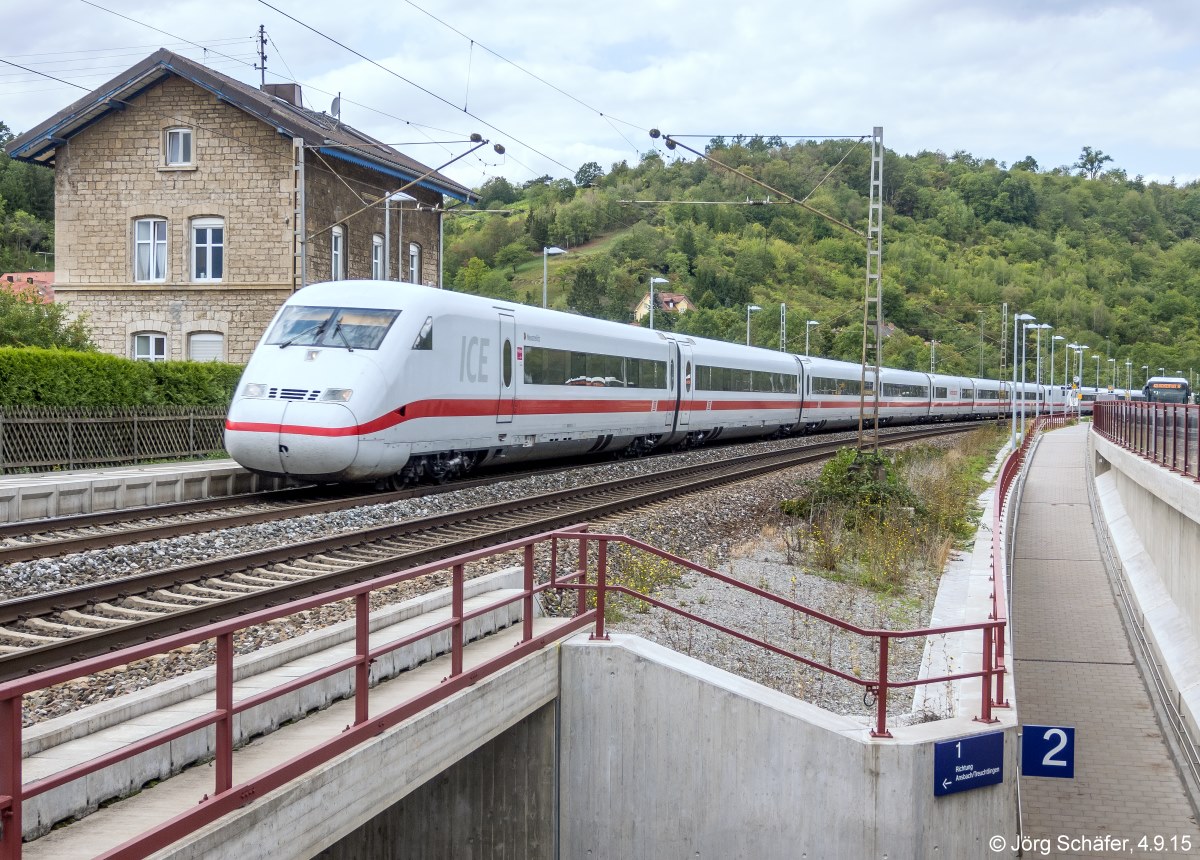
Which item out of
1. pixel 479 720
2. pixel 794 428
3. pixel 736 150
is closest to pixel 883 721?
pixel 479 720

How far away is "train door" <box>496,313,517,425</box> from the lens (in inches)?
810

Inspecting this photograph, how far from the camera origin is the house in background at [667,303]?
314 feet

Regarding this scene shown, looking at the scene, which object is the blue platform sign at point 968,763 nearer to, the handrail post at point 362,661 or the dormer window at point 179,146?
the handrail post at point 362,661

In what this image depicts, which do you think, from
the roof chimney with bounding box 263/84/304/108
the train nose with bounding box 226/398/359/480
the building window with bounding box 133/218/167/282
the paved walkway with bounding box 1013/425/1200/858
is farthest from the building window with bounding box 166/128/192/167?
the paved walkway with bounding box 1013/425/1200/858

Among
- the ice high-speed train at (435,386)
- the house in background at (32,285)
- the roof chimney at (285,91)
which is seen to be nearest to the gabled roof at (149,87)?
the house in background at (32,285)

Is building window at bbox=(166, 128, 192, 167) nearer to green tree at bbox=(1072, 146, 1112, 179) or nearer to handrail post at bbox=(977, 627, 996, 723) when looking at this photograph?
handrail post at bbox=(977, 627, 996, 723)

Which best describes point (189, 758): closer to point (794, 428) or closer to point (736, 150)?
point (794, 428)

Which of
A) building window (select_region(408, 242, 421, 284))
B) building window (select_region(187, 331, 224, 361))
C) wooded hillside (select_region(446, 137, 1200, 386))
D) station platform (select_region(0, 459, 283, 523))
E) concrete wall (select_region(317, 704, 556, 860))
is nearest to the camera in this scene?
concrete wall (select_region(317, 704, 556, 860))

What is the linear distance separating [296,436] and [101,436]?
7573 millimetres

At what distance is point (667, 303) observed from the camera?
348 feet

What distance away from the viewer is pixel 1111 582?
21156 mm

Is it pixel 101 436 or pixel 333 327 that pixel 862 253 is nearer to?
pixel 101 436

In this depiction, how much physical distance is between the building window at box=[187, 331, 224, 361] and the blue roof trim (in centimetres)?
578

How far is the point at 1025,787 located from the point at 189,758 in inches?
295
